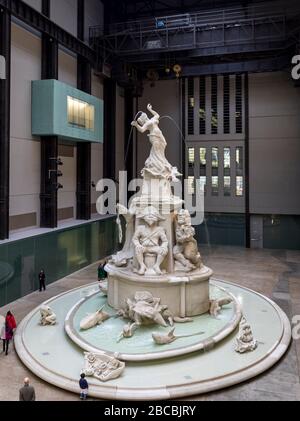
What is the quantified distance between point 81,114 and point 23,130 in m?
3.19

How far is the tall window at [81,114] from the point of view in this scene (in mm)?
17691

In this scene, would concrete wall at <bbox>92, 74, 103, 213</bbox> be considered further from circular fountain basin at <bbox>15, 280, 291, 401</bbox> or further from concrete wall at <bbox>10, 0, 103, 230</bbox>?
circular fountain basin at <bbox>15, 280, 291, 401</bbox>

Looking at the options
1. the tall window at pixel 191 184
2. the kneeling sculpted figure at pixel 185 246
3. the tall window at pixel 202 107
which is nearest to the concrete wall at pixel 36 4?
the tall window at pixel 202 107

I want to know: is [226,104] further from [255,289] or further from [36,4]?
[255,289]

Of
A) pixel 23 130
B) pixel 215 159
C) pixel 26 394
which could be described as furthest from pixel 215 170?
pixel 26 394

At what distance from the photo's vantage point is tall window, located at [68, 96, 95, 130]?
58.0ft

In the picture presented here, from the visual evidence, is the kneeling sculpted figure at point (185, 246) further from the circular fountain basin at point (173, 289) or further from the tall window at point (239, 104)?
the tall window at point (239, 104)

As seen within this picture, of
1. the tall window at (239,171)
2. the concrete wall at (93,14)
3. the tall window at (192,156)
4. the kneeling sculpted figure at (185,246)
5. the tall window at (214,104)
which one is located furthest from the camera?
the tall window at (192,156)

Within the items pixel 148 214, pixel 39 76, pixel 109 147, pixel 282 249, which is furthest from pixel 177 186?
pixel 148 214

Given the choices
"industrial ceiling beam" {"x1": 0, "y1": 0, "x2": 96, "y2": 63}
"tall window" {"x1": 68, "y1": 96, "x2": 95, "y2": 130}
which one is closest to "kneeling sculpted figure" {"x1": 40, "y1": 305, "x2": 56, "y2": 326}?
"tall window" {"x1": 68, "y1": 96, "x2": 95, "y2": 130}

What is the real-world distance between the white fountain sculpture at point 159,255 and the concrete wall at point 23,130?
634 cm

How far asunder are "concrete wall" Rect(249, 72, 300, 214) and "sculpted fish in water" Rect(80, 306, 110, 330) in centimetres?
1662
